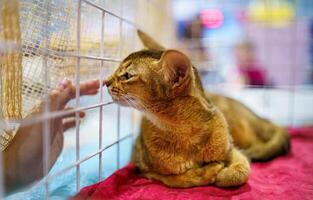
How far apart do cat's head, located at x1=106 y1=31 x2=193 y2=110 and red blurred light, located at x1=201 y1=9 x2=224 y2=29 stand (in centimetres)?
179

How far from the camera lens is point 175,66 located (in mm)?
890

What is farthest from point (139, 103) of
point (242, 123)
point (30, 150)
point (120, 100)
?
point (242, 123)

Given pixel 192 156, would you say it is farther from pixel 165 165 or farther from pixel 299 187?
pixel 299 187

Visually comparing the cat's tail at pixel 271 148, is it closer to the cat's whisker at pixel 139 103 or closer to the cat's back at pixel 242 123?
the cat's back at pixel 242 123

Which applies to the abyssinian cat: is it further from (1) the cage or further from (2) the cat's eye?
(1) the cage

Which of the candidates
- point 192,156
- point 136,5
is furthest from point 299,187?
point 136,5

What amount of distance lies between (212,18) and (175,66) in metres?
1.99

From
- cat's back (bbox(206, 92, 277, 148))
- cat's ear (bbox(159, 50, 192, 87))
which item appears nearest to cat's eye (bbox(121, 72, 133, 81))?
cat's ear (bbox(159, 50, 192, 87))

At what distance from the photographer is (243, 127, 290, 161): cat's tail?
129 centimetres

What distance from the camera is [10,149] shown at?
2.55 feet

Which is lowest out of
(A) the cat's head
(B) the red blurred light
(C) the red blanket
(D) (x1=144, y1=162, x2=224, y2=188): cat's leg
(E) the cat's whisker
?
(C) the red blanket

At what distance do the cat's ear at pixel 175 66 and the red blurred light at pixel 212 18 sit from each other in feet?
5.99

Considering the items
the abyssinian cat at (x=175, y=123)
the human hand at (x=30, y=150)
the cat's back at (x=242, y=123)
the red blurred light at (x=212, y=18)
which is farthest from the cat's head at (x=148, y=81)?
the red blurred light at (x=212, y=18)

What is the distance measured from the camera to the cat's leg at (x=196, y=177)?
99 centimetres
